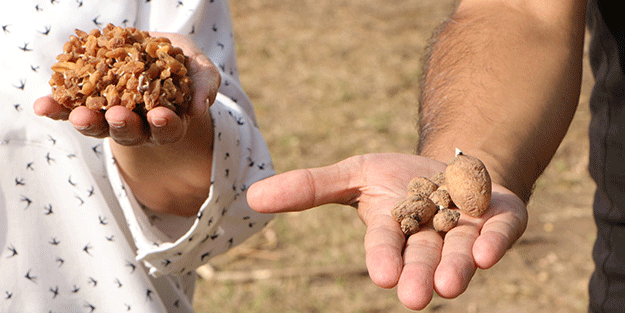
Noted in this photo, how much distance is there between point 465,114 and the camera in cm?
174

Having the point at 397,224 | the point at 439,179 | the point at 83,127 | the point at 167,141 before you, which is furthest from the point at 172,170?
the point at 439,179

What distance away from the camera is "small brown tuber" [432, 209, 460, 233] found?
138cm

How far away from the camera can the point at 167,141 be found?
52.4 inches

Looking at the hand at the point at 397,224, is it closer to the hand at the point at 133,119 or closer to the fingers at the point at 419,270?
the fingers at the point at 419,270

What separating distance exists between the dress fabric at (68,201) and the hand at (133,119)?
0.66 ft

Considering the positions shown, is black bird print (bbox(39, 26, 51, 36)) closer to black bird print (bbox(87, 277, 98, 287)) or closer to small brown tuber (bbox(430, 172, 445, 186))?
black bird print (bbox(87, 277, 98, 287))

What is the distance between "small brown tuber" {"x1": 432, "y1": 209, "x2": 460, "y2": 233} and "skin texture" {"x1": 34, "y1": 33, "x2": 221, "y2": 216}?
0.66 metres

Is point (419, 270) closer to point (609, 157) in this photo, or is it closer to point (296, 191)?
point (296, 191)

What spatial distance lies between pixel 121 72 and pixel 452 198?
0.98m

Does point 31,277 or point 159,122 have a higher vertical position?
point 159,122

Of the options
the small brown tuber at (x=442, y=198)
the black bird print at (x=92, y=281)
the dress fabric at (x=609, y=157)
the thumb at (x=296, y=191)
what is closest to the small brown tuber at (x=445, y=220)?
the small brown tuber at (x=442, y=198)

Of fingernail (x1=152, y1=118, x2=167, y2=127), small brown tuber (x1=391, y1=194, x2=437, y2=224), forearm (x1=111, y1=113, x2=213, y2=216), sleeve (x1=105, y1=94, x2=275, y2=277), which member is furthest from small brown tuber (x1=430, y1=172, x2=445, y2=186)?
fingernail (x1=152, y1=118, x2=167, y2=127)

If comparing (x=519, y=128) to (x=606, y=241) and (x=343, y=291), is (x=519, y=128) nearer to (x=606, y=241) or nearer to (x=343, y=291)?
(x=606, y=241)

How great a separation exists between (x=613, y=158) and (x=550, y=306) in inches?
60.6
